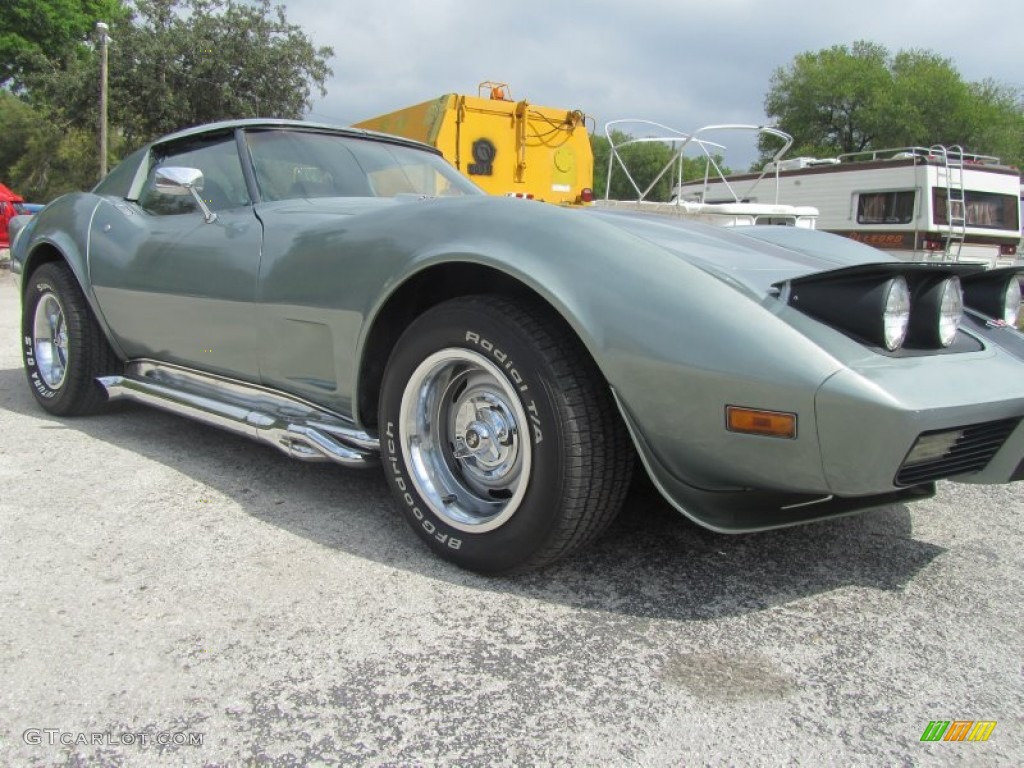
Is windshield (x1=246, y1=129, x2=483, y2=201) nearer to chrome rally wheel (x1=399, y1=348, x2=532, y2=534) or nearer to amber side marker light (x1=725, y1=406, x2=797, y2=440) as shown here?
chrome rally wheel (x1=399, y1=348, x2=532, y2=534)

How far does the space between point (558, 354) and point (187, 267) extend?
5.86 ft

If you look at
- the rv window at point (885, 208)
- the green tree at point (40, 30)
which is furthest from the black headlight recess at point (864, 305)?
the green tree at point (40, 30)

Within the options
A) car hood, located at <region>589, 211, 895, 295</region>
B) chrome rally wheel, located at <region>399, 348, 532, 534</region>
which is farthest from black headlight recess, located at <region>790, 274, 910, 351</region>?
chrome rally wheel, located at <region>399, 348, 532, 534</region>

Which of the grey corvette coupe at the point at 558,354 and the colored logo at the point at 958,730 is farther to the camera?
the grey corvette coupe at the point at 558,354

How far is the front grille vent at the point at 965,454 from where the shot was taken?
5.95ft

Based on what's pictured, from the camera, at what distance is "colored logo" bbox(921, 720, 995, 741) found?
1.58 m

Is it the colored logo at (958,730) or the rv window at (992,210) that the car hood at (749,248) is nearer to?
the colored logo at (958,730)

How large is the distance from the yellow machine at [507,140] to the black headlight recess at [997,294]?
20.6 feet

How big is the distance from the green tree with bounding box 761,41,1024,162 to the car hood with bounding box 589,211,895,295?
3762cm

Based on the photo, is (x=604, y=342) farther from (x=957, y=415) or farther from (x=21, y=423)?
(x=21, y=423)

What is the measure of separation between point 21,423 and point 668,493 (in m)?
3.36

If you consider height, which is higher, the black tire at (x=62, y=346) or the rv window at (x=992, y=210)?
the rv window at (x=992, y=210)

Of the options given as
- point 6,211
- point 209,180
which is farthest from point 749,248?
point 6,211

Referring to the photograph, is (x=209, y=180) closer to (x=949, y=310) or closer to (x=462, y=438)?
(x=462, y=438)
